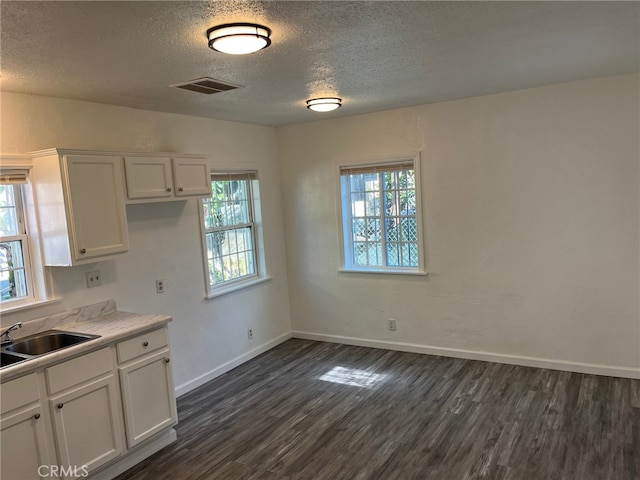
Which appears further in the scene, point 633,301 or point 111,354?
point 633,301

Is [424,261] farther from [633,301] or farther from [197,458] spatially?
[197,458]

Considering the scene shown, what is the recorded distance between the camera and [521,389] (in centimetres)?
385

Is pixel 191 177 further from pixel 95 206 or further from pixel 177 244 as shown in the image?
pixel 95 206

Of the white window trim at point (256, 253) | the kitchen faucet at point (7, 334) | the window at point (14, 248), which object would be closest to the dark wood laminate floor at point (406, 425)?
the white window trim at point (256, 253)

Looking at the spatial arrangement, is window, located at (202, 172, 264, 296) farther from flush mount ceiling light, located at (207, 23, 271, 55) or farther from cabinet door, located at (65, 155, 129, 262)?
flush mount ceiling light, located at (207, 23, 271, 55)

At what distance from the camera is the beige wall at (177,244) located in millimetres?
3254

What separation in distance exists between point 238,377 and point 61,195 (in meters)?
2.39

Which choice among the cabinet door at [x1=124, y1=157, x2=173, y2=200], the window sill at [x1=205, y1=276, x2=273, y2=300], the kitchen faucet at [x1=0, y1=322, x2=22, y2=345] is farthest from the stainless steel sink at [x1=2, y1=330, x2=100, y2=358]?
the window sill at [x1=205, y1=276, x2=273, y2=300]

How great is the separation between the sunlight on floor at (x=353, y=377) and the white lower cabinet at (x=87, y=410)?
1.55 m

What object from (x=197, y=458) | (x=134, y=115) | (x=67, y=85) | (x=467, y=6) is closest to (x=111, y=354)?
(x=197, y=458)

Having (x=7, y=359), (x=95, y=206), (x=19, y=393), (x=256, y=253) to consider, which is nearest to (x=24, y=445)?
(x=19, y=393)

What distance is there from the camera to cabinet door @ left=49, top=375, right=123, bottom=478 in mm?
2633

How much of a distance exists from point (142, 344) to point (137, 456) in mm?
754

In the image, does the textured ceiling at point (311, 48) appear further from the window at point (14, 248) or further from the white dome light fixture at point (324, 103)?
the window at point (14, 248)
